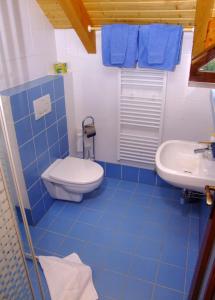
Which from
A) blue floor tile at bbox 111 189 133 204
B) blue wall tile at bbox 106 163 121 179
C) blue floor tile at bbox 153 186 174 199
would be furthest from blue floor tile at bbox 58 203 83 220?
blue floor tile at bbox 153 186 174 199

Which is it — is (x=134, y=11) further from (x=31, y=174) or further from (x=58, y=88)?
(x=31, y=174)

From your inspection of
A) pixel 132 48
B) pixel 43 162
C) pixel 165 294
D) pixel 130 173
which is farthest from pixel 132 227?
pixel 132 48

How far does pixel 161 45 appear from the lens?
231 cm

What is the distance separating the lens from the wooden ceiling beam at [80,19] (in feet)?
6.85

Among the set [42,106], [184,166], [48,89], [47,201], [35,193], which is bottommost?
[47,201]

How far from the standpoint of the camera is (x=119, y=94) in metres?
2.80

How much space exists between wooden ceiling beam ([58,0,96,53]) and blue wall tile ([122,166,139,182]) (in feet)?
4.64

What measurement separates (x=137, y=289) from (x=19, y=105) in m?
1.73

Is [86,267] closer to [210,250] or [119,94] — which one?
[210,250]

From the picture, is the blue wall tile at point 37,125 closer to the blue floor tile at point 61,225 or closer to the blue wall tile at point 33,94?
the blue wall tile at point 33,94

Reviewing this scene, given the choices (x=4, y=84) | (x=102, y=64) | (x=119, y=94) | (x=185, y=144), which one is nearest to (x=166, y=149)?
(x=185, y=144)

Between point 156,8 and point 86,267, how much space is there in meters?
2.21

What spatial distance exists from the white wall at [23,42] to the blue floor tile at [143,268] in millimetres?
1854

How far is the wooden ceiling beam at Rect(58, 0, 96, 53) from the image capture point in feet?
6.85
